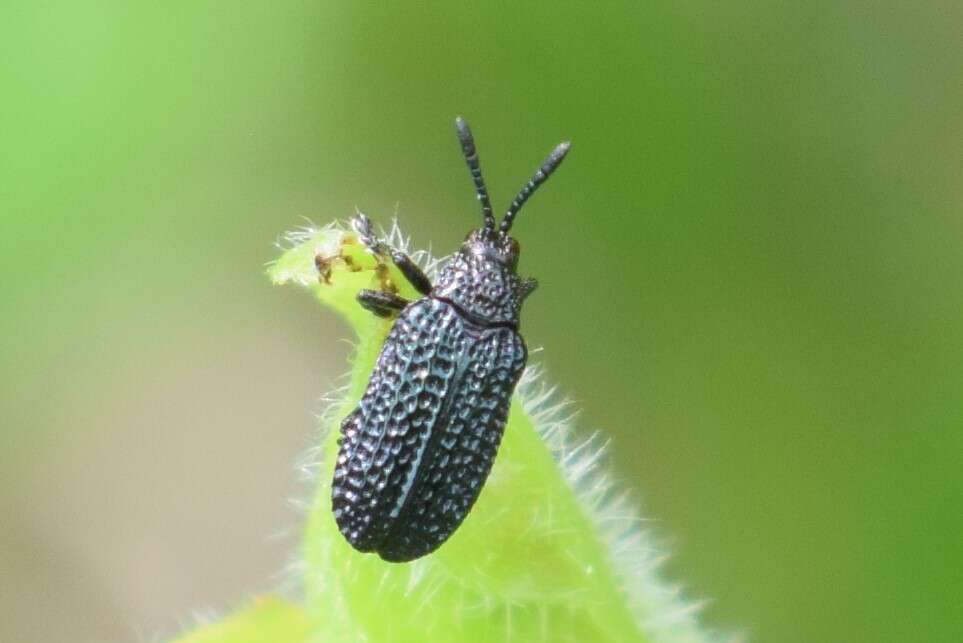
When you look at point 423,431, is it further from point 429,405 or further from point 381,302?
point 381,302

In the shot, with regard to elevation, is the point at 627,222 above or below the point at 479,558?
above

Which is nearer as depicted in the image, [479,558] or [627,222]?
[479,558]

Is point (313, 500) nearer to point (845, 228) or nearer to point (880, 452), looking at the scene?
point (880, 452)

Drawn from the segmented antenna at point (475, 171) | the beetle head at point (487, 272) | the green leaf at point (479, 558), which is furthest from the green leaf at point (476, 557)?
the segmented antenna at point (475, 171)

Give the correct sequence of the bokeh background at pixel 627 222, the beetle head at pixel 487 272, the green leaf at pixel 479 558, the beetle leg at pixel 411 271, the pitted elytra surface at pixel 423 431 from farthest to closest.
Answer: the bokeh background at pixel 627 222, the beetle head at pixel 487 272, the beetle leg at pixel 411 271, the pitted elytra surface at pixel 423 431, the green leaf at pixel 479 558

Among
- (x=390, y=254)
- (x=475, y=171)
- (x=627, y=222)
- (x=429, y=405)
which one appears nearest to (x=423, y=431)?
(x=429, y=405)

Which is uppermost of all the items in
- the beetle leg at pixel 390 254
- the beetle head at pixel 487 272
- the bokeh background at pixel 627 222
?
the bokeh background at pixel 627 222

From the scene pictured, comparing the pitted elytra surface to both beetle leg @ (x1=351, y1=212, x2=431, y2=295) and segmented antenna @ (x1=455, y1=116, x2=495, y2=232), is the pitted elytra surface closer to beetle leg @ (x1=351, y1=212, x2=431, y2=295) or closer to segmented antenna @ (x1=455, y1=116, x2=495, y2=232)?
beetle leg @ (x1=351, y1=212, x2=431, y2=295)

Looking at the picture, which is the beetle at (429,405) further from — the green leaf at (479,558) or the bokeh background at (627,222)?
the bokeh background at (627,222)
